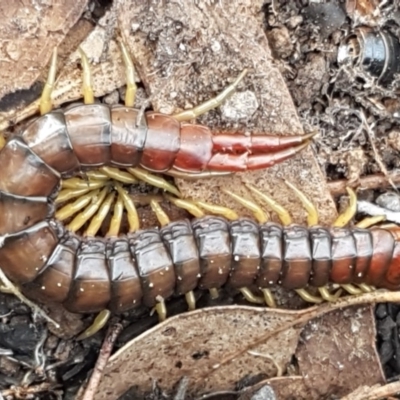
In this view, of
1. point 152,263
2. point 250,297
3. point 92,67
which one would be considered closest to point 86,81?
point 92,67

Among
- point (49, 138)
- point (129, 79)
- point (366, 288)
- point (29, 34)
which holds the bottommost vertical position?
point (366, 288)

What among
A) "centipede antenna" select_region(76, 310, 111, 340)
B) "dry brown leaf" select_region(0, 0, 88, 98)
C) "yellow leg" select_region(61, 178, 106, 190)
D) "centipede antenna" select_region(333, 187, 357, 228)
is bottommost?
"centipede antenna" select_region(76, 310, 111, 340)

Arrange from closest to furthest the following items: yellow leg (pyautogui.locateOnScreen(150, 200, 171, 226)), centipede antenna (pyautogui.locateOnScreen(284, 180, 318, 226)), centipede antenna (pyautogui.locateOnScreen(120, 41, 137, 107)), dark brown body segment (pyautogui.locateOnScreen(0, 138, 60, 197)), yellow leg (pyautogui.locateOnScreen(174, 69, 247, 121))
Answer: dark brown body segment (pyautogui.locateOnScreen(0, 138, 60, 197)), centipede antenna (pyautogui.locateOnScreen(120, 41, 137, 107)), yellow leg (pyautogui.locateOnScreen(174, 69, 247, 121)), yellow leg (pyautogui.locateOnScreen(150, 200, 171, 226)), centipede antenna (pyautogui.locateOnScreen(284, 180, 318, 226))

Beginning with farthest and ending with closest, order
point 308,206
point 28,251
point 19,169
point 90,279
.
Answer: point 308,206 → point 90,279 → point 28,251 → point 19,169

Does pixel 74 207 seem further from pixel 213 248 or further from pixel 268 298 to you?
pixel 268 298

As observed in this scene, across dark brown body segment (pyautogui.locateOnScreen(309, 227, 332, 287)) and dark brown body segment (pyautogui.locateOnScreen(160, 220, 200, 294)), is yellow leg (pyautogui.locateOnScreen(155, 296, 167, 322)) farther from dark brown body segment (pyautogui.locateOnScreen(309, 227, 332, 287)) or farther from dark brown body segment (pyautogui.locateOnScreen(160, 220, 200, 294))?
dark brown body segment (pyautogui.locateOnScreen(309, 227, 332, 287))

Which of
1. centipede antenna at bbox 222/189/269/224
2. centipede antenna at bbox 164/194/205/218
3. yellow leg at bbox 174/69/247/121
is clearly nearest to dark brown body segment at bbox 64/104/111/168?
yellow leg at bbox 174/69/247/121

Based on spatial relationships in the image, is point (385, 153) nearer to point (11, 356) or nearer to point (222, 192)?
point (222, 192)
